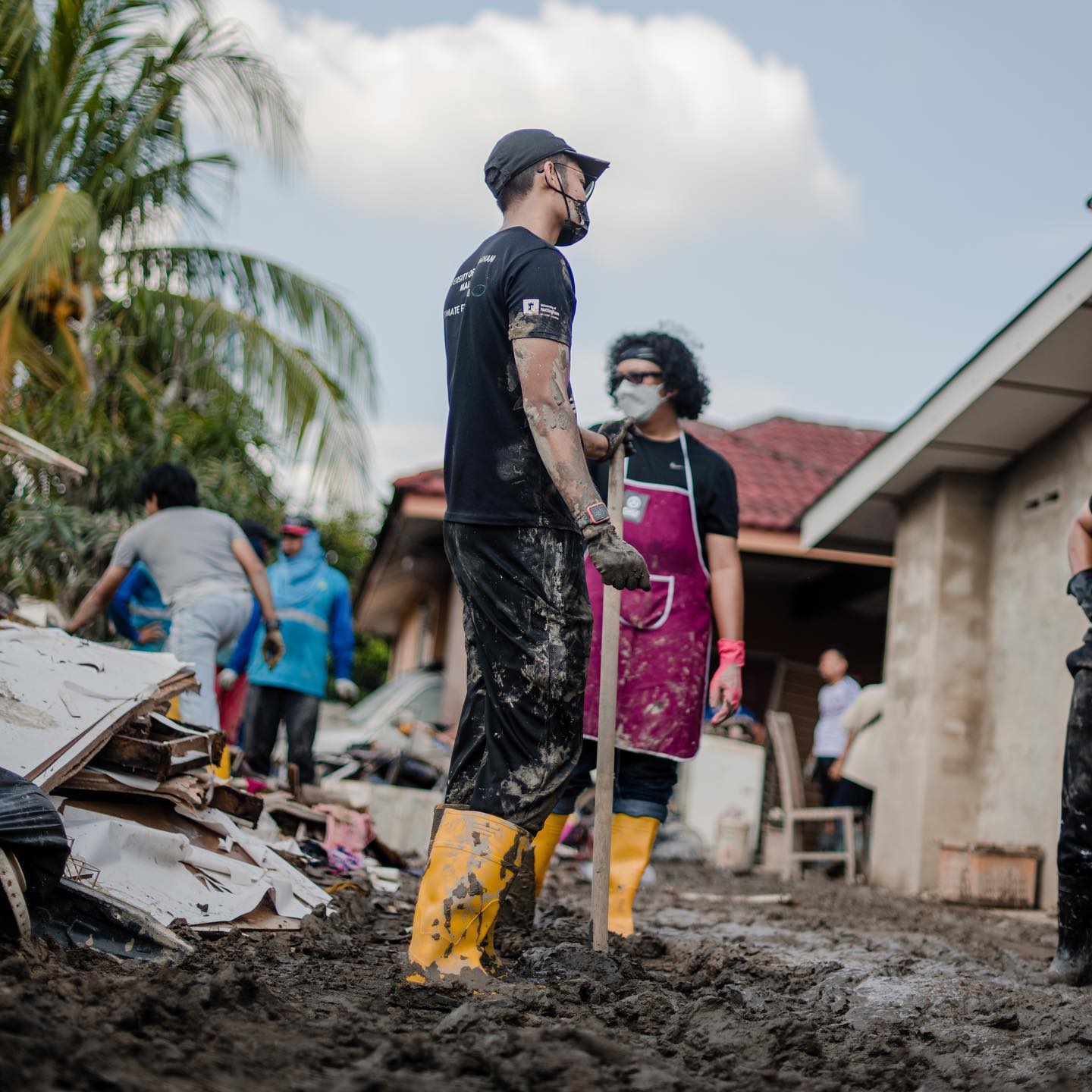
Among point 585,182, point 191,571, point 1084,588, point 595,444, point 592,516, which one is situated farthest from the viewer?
point 191,571

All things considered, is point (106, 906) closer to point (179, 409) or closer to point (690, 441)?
point (690, 441)

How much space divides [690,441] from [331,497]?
23.0ft

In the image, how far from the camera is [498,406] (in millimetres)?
3010

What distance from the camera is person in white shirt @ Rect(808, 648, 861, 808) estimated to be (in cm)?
1062

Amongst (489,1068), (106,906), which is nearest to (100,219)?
(106,906)

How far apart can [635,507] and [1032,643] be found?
427 cm

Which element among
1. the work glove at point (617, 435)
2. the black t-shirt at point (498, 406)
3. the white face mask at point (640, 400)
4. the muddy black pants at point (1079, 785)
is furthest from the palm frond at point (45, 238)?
the muddy black pants at point (1079, 785)

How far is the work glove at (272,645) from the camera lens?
6570 millimetres

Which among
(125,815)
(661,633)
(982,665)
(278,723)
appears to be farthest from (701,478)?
(982,665)

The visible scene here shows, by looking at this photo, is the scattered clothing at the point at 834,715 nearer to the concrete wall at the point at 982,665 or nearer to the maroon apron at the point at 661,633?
the concrete wall at the point at 982,665

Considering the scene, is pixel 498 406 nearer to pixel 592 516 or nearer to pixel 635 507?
pixel 592 516

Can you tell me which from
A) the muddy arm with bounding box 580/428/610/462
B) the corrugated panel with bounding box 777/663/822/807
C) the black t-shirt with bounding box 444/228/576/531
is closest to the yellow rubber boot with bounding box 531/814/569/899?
the muddy arm with bounding box 580/428/610/462

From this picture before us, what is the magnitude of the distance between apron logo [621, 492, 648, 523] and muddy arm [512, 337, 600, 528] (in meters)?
1.30

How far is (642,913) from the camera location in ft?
17.6
